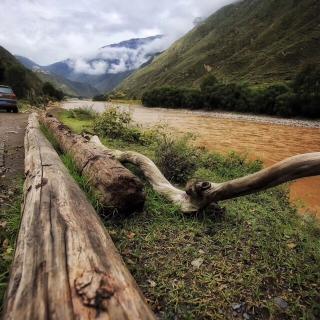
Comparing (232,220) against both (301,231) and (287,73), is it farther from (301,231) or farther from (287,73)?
(287,73)

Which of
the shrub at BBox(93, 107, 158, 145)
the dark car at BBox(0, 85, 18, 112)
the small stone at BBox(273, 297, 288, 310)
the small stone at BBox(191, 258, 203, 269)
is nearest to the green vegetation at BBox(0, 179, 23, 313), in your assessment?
the small stone at BBox(191, 258, 203, 269)

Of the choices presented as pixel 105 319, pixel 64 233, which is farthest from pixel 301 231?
pixel 105 319

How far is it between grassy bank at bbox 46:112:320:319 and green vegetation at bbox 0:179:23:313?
3.00 ft

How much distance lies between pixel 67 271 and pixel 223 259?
6.31 ft

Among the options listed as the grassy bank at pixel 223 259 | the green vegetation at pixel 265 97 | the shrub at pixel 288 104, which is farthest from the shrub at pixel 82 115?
the shrub at pixel 288 104

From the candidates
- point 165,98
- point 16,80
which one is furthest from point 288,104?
point 16,80

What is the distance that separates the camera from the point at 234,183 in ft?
13.6

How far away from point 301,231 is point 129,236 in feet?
7.78

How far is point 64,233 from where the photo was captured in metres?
2.78

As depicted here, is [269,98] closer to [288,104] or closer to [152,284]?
[288,104]

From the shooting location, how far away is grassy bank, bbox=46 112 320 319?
3012 mm

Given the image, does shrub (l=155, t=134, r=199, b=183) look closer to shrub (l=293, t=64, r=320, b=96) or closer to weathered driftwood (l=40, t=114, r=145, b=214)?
weathered driftwood (l=40, t=114, r=145, b=214)

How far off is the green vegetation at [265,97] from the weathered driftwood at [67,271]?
34466mm

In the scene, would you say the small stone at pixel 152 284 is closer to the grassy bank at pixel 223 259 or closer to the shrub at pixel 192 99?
the grassy bank at pixel 223 259
